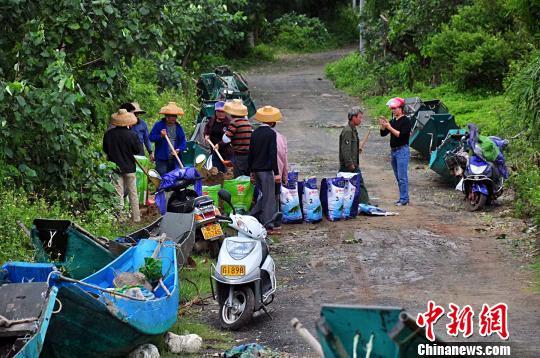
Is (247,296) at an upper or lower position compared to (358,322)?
lower

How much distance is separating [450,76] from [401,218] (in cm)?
1368

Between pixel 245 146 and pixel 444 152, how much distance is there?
450 cm

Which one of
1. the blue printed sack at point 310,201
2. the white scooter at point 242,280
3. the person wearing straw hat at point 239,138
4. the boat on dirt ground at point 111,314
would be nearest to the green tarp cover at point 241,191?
the person wearing straw hat at point 239,138

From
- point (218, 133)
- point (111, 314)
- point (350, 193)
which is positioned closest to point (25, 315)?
point (111, 314)

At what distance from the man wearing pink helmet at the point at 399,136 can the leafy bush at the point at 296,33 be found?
36911 mm

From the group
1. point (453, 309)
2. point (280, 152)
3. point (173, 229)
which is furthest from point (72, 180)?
point (453, 309)

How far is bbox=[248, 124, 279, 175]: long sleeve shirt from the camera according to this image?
44.6 feet

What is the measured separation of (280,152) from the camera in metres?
14.0

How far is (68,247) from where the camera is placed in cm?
1005

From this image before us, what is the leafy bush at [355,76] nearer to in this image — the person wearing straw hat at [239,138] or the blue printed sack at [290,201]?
the person wearing straw hat at [239,138]

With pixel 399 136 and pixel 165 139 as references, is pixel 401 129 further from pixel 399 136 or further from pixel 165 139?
pixel 165 139

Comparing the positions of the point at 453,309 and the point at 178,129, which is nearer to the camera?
the point at 453,309

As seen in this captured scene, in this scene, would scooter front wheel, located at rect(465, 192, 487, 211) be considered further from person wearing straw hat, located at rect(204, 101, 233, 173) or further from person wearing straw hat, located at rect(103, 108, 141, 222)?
person wearing straw hat, located at rect(103, 108, 141, 222)

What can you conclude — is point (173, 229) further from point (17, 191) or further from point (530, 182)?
point (530, 182)
